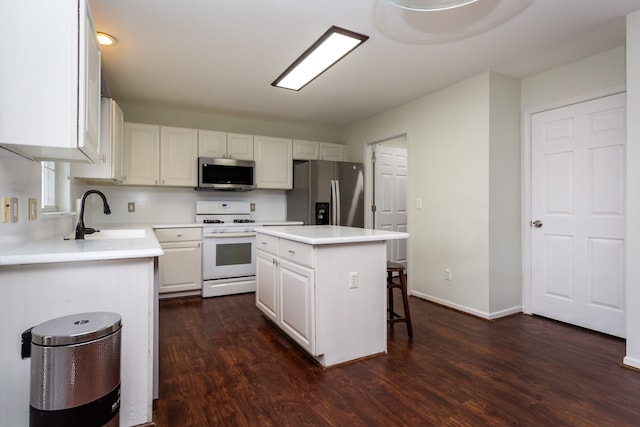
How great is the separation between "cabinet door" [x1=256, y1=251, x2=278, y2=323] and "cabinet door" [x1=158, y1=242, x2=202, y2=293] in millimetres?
Answer: 1162

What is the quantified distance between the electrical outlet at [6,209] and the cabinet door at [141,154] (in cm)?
243

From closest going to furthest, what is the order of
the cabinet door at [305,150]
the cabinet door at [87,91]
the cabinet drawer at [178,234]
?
the cabinet door at [87,91] < the cabinet drawer at [178,234] < the cabinet door at [305,150]

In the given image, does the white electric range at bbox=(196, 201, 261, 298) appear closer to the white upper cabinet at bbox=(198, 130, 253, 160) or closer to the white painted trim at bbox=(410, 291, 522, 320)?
the white upper cabinet at bbox=(198, 130, 253, 160)

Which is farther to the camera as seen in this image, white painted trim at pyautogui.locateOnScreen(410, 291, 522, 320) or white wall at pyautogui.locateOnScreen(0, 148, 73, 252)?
white painted trim at pyautogui.locateOnScreen(410, 291, 522, 320)

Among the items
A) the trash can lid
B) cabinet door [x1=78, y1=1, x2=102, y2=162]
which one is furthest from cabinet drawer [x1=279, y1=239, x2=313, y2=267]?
cabinet door [x1=78, y1=1, x2=102, y2=162]

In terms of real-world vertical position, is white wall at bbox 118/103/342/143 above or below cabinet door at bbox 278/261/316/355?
above

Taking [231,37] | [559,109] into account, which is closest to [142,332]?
[231,37]

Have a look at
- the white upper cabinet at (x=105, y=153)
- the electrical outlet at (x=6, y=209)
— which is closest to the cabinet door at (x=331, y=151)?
the white upper cabinet at (x=105, y=153)

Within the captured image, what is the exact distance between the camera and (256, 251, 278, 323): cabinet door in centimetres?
282

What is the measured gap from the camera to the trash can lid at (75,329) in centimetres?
116

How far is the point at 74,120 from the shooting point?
1369 mm

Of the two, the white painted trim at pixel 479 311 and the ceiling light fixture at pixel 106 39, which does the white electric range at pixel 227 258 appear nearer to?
the ceiling light fixture at pixel 106 39

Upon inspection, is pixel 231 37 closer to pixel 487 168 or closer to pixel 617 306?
pixel 487 168

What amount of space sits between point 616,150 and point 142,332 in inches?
144
